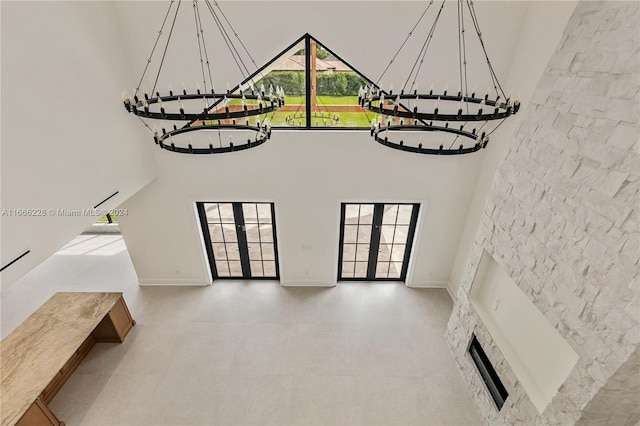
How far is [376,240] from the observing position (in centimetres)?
628

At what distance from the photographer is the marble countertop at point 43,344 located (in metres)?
3.65

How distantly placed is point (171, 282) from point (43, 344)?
240cm

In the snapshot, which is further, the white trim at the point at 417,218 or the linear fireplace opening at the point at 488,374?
the white trim at the point at 417,218

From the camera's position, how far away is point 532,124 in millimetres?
3453

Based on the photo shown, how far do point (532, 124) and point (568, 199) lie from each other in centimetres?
100

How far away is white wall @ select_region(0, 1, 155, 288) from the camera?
2.98 metres

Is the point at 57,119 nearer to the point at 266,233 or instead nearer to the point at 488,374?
the point at 266,233

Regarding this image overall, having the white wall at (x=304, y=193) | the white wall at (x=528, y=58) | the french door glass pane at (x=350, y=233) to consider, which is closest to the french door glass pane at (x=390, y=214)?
the white wall at (x=304, y=193)

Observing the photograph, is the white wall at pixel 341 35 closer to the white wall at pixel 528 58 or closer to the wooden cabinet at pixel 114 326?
the white wall at pixel 528 58

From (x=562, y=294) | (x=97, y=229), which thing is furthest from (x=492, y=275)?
(x=97, y=229)

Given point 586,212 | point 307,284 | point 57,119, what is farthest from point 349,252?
point 57,119

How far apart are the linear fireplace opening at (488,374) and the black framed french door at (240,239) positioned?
3915 millimetres

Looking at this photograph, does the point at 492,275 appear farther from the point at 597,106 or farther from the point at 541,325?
the point at 597,106

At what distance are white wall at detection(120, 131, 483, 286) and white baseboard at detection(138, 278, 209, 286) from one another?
9.7 inches
